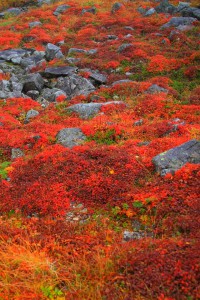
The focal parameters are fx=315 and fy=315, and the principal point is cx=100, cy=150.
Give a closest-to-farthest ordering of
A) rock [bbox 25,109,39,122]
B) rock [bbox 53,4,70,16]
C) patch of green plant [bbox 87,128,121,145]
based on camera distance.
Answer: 1. patch of green plant [bbox 87,128,121,145]
2. rock [bbox 25,109,39,122]
3. rock [bbox 53,4,70,16]

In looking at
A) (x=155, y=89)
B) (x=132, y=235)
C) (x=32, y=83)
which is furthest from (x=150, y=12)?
(x=132, y=235)

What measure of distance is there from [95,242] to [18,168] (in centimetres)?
593

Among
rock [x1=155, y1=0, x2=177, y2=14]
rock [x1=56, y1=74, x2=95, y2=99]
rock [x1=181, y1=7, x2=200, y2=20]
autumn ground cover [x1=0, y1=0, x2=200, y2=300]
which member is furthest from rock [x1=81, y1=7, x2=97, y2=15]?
autumn ground cover [x1=0, y1=0, x2=200, y2=300]

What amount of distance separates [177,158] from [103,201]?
3.06m

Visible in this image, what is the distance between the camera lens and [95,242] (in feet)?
27.0

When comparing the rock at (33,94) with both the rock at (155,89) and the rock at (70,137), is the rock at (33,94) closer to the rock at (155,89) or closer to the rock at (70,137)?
the rock at (155,89)

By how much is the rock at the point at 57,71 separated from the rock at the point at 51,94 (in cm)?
226

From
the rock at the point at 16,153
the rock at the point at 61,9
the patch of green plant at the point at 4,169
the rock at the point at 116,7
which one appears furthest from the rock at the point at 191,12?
the patch of green plant at the point at 4,169

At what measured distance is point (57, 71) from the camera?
2598cm

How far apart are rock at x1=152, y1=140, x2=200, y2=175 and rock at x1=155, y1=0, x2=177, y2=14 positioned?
34.1m

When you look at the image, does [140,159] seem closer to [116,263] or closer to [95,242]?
[95,242]

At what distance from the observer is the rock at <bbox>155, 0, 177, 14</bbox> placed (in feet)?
133

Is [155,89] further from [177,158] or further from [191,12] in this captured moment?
[191,12]

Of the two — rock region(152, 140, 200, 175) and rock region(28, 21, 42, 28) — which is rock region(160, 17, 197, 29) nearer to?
rock region(28, 21, 42, 28)
